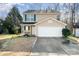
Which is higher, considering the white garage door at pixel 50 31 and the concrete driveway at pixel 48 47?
the white garage door at pixel 50 31

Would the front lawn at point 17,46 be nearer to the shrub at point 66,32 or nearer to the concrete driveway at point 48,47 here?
the concrete driveway at point 48,47

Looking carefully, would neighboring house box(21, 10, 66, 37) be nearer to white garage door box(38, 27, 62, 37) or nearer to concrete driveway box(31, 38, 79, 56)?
white garage door box(38, 27, 62, 37)

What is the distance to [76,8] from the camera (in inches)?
145

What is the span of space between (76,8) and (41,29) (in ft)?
2.04

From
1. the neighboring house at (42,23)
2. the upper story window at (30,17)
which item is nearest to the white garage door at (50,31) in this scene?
the neighboring house at (42,23)

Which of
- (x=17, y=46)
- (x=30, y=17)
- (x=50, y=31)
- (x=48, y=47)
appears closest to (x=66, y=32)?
(x=50, y=31)

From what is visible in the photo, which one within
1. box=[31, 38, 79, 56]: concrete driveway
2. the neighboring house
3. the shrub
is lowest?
box=[31, 38, 79, 56]: concrete driveway

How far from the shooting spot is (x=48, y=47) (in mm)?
3703

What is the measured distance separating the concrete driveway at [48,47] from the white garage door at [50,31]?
0.23ft

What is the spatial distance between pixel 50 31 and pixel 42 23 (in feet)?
0.57

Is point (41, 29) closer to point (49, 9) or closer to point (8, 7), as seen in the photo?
point (49, 9)

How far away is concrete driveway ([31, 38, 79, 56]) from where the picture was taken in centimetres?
368

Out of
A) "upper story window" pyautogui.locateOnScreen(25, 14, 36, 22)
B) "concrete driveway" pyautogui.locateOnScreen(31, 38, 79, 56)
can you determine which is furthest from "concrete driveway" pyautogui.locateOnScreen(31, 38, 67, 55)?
"upper story window" pyautogui.locateOnScreen(25, 14, 36, 22)

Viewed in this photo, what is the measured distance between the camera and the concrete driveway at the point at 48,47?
369 cm
